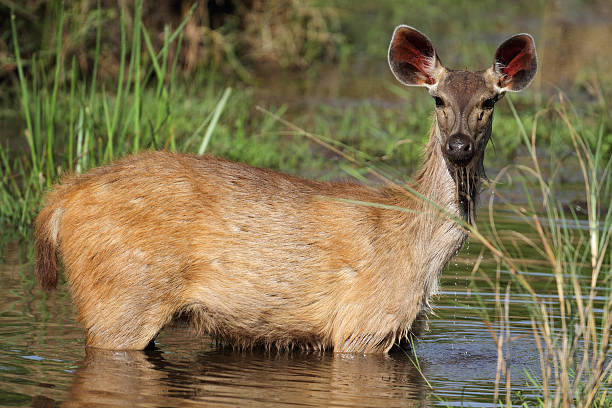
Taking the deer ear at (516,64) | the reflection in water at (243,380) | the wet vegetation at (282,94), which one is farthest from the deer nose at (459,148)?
the wet vegetation at (282,94)


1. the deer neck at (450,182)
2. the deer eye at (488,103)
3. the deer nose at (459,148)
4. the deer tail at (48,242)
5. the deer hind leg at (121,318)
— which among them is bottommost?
the deer hind leg at (121,318)

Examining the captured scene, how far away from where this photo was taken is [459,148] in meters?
5.75

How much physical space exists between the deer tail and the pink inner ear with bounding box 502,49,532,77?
8.99 feet

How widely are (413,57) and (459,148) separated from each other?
0.89 m

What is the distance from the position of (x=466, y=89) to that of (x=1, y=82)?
894 cm

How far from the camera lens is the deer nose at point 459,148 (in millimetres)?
5754

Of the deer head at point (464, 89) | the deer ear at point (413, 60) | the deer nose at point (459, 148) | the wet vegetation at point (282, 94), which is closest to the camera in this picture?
the deer nose at point (459, 148)

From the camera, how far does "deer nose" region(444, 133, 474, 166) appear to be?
5.75 m

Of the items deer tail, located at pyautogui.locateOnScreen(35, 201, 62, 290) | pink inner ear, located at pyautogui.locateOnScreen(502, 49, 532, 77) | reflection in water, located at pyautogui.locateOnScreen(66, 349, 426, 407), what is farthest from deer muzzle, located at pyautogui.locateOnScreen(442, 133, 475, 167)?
deer tail, located at pyautogui.locateOnScreen(35, 201, 62, 290)

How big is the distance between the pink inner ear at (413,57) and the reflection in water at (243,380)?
5.60 feet

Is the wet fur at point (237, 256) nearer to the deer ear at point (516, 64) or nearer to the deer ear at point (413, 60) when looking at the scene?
the deer ear at point (413, 60)

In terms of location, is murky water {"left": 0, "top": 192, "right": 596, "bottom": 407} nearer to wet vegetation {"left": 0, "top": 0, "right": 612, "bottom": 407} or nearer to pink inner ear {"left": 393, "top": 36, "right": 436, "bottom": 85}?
wet vegetation {"left": 0, "top": 0, "right": 612, "bottom": 407}

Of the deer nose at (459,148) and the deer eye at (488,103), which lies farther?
the deer eye at (488,103)

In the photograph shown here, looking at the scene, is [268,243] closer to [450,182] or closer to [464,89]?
[450,182]
